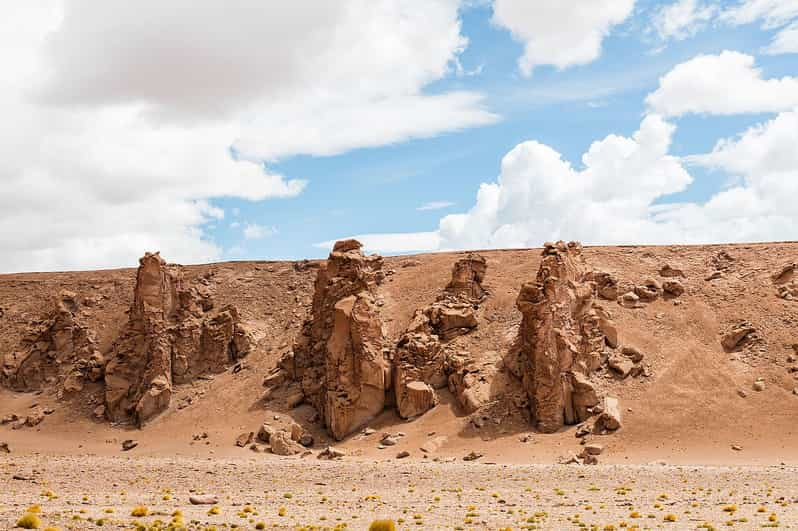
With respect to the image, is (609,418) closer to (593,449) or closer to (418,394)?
(593,449)

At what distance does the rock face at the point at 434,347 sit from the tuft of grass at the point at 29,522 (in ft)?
80.5

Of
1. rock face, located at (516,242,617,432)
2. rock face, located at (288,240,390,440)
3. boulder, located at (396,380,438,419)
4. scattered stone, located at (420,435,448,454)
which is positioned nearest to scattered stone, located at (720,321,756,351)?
rock face, located at (516,242,617,432)

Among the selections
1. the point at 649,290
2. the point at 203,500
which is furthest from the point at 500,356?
the point at 203,500

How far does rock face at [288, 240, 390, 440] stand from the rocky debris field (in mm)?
5068

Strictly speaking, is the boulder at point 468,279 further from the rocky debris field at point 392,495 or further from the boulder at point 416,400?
the rocky debris field at point 392,495

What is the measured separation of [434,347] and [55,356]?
1093 inches

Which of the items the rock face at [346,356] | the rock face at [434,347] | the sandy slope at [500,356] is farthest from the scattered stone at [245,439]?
the rock face at [434,347]

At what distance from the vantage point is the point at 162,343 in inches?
1955

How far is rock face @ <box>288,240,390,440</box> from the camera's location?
42.1 m

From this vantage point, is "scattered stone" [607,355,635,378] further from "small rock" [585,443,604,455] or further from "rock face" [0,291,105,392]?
"rock face" [0,291,105,392]

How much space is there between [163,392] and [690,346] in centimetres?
3039

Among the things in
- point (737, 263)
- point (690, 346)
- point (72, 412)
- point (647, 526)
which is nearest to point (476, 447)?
point (690, 346)

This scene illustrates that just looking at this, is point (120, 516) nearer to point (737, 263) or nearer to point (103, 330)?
point (103, 330)

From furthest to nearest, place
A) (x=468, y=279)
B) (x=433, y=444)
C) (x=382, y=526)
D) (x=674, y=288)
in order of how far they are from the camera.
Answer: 1. (x=468, y=279)
2. (x=674, y=288)
3. (x=433, y=444)
4. (x=382, y=526)
